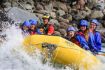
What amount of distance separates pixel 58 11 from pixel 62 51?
12605 mm

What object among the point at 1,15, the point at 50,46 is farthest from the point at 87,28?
the point at 1,15

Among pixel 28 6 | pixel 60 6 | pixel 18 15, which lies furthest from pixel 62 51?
pixel 60 6

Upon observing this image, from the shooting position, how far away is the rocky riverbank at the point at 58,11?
18625 mm

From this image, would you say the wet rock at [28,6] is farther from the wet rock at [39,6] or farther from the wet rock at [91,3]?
the wet rock at [91,3]

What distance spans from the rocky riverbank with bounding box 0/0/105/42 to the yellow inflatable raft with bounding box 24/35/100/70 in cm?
747

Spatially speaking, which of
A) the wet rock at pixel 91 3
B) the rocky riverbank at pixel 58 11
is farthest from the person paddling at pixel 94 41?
the wet rock at pixel 91 3

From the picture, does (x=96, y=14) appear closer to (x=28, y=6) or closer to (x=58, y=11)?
(x=58, y=11)

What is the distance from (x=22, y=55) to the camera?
10.4 metres

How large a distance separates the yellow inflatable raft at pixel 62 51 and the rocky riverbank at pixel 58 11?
747cm

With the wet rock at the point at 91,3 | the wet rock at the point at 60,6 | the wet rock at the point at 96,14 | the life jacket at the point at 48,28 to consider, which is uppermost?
the life jacket at the point at 48,28

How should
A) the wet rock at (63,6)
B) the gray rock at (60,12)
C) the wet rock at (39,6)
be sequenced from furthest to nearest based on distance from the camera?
the wet rock at (63,6), the gray rock at (60,12), the wet rock at (39,6)

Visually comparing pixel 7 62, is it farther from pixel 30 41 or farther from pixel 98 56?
pixel 98 56

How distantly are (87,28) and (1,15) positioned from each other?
792 centimetres

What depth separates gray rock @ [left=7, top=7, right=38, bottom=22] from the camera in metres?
18.1
